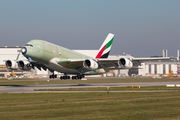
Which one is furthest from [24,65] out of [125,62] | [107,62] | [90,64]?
[125,62]

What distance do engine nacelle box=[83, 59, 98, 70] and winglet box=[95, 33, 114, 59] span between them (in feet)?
36.2

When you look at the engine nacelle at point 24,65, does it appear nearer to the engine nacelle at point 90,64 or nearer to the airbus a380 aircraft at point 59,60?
the airbus a380 aircraft at point 59,60

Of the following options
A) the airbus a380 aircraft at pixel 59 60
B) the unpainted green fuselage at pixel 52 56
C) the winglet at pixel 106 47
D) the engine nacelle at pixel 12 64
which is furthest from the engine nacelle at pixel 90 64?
the engine nacelle at pixel 12 64

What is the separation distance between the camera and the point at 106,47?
2785 inches

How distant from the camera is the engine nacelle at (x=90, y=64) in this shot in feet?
189

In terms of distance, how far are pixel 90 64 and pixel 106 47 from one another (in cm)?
1456

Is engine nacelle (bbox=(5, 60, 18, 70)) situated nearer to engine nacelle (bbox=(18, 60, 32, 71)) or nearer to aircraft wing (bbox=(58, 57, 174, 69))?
engine nacelle (bbox=(18, 60, 32, 71))

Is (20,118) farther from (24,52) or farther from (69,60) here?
(69,60)

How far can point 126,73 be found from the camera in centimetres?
17888

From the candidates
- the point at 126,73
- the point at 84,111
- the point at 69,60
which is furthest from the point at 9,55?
the point at 84,111

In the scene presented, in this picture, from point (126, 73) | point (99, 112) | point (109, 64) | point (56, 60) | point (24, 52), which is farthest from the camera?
point (126, 73)

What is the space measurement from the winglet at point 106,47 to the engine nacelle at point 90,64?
435 inches

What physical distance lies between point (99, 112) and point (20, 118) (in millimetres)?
6150

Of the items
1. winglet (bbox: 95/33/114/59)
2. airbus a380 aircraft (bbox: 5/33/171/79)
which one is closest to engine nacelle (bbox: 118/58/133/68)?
airbus a380 aircraft (bbox: 5/33/171/79)
